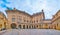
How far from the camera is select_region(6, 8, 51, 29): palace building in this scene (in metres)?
17.1

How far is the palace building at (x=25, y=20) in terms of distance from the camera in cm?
1706

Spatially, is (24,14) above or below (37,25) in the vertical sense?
above

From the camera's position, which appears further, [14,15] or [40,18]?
[40,18]

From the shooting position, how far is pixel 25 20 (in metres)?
18.3

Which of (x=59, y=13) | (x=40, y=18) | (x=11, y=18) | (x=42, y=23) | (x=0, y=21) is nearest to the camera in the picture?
(x=0, y=21)

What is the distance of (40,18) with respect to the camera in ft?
63.5

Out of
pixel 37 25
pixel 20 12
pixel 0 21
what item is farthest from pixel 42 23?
pixel 0 21

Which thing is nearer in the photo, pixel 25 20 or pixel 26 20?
pixel 25 20

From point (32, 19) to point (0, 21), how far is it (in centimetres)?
1256

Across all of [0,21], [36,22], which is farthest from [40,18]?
[0,21]

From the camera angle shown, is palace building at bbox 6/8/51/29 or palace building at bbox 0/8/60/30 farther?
palace building at bbox 6/8/51/29

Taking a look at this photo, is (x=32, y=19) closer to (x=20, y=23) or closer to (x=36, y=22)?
(x=36, y=22)

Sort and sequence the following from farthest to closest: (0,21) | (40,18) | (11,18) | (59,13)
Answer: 1. (40,18)
2. (11,18)
3. (59,13)
4. (0,21)

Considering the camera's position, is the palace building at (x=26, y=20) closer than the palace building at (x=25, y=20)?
Yes
